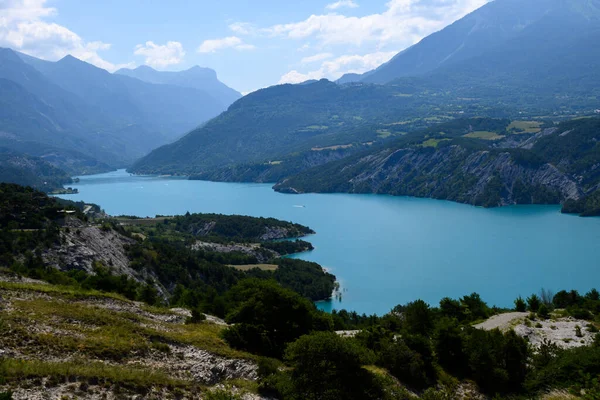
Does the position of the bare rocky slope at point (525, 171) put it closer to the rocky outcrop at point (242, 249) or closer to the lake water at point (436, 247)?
the lake water at point (436, 247)

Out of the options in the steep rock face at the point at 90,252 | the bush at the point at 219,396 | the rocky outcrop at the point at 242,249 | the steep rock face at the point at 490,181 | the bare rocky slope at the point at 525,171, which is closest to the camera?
the bush at the point at 219,396

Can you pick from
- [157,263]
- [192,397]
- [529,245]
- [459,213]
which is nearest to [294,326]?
[192,397]


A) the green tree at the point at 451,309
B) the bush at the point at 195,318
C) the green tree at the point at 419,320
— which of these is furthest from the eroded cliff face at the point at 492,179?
the bush at the point at 195,318

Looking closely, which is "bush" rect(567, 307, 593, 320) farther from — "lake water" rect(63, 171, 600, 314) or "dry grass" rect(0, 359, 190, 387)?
"lake water" rect(63, 171, 600, 314)

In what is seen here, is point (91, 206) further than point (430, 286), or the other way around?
point (91, 206)

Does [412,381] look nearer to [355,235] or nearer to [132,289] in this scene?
[132,289]

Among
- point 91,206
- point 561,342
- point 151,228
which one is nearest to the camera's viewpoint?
point 561,342

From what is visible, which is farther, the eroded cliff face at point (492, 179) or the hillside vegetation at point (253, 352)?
the eroded cliff face at point (492, 179)

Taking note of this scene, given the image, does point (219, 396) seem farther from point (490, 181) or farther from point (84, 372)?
point (490, 181)

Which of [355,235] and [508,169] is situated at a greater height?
[508,169]

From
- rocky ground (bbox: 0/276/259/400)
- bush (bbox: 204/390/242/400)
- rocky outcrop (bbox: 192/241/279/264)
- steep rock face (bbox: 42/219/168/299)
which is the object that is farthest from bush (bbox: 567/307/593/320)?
rocky outcrop (bbox: 192/241/279/264)
